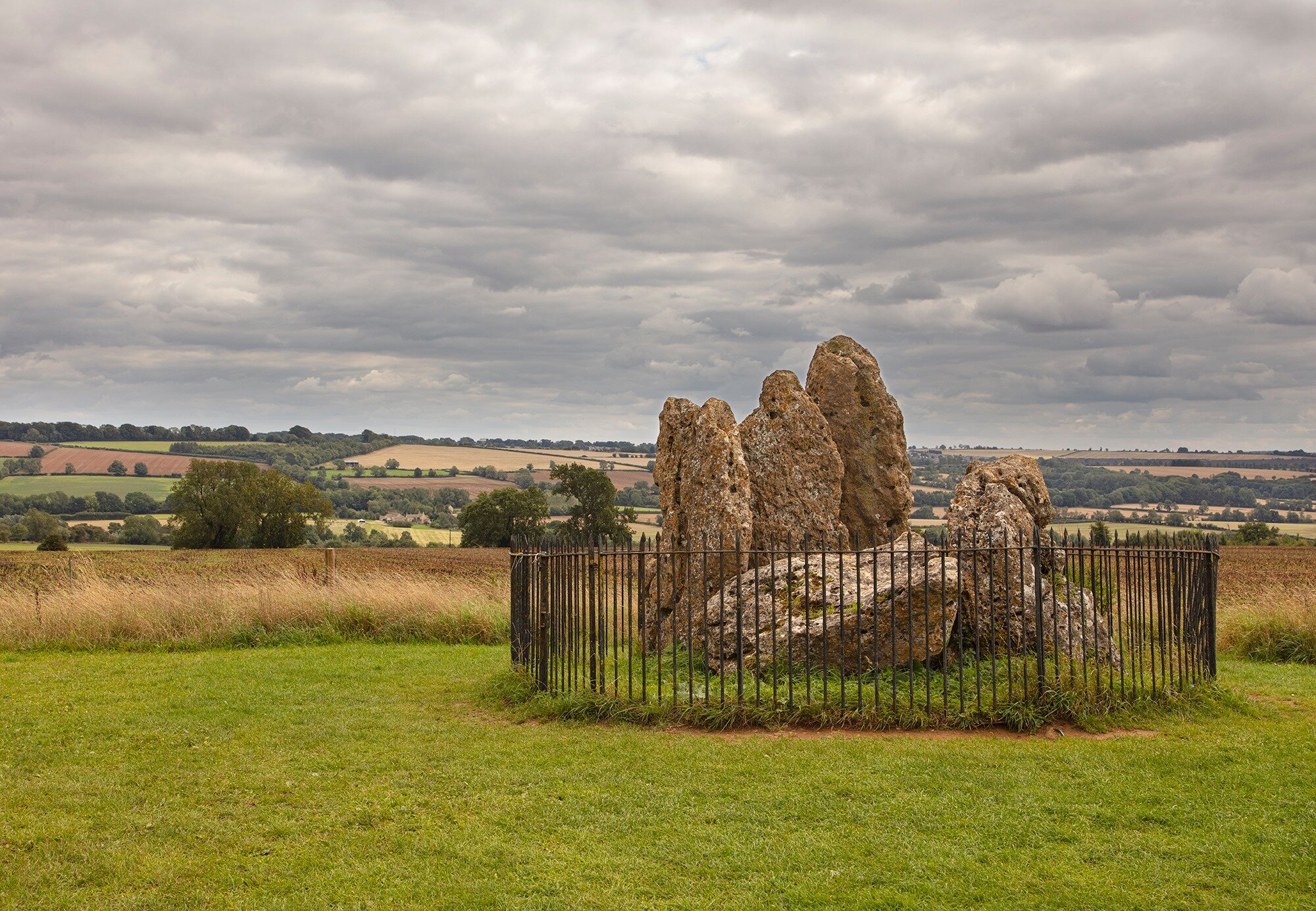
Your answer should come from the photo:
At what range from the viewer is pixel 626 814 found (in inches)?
300

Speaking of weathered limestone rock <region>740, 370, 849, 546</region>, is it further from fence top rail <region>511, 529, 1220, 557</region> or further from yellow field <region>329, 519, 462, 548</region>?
yellow field <region>329, 519, 462, 548</region>

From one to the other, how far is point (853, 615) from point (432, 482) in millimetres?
75793

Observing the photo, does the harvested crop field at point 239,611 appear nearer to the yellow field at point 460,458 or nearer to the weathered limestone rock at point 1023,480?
the weathered limestone rock at point 1023,480

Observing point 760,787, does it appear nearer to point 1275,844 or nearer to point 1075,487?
point 1275,844

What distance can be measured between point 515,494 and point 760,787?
4574cm

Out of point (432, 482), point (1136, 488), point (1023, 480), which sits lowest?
point (1136, 488)

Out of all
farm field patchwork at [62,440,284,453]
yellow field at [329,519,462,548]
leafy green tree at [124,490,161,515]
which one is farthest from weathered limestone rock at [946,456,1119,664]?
farm field patchwork at [62,440,284,453]

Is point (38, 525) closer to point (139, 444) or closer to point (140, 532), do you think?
point (140, 532)

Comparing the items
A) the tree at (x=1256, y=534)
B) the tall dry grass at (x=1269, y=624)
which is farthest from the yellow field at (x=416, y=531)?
the tall dry grass at (x=1269, y=624)

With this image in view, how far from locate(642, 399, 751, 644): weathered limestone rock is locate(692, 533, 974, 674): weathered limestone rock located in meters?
1.34

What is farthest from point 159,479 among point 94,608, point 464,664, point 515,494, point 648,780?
point 648,780

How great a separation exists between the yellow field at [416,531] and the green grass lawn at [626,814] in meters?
49.3

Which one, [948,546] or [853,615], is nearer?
[853,615]

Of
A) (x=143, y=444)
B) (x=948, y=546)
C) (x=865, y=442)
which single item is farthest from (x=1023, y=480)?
(x=143, y=444)
